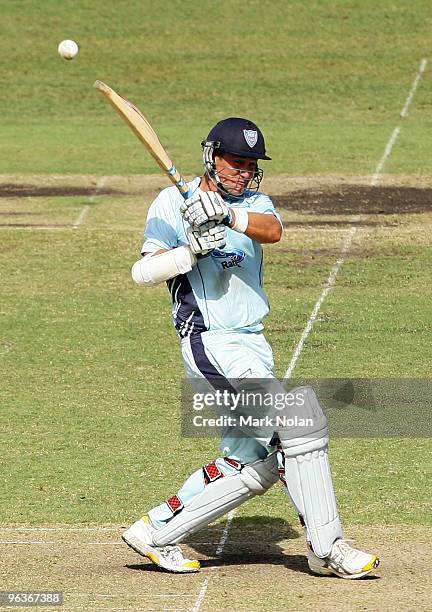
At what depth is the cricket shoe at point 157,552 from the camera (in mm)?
6578

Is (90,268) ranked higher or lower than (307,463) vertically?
lower

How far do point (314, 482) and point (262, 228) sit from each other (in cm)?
130

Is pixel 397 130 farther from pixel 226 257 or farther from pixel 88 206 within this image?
pixel 226 257

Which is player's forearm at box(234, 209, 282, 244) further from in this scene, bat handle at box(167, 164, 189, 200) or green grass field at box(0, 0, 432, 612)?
green grass field at box(0, 0, 432, 612)

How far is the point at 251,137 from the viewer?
669 cm

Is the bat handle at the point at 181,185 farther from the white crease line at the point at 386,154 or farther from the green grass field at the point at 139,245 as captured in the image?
the white crease line at the point at 386,154

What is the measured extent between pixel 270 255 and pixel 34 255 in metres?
2.66

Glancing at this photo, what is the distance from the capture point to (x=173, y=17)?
27.3 metres

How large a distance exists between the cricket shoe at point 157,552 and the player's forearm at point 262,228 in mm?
1574

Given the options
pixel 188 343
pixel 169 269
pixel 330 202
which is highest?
pixel 169 269

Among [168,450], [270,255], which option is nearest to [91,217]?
[270,255]

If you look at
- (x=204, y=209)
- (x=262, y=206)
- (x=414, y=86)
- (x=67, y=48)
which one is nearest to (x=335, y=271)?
(x=67, y=48)

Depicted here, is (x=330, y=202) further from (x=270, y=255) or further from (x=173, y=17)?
(x=173, y=17)

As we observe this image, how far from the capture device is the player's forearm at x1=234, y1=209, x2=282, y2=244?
21.5 ft
